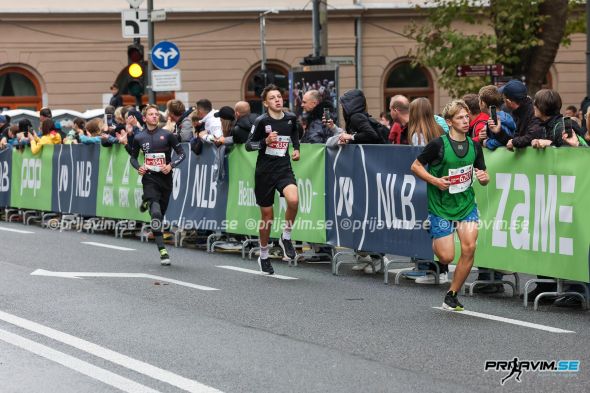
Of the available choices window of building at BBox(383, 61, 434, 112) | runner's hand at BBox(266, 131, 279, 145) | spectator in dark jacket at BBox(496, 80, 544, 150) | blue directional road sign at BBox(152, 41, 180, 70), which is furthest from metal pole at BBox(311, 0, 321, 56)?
spectator in dark jacket at BBox(496, 80, 544, 150)

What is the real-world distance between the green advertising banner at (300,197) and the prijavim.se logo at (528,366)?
6.22 m

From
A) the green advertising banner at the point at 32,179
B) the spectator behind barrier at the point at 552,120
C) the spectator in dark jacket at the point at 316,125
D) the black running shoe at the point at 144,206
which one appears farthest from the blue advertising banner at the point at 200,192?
the spectator behind barrier at the point at 552,120

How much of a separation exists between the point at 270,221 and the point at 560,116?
138 inches

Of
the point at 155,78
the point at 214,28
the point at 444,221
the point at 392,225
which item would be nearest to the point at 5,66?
the point at 214,28

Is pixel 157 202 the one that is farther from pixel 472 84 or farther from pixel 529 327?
pixel 472 84

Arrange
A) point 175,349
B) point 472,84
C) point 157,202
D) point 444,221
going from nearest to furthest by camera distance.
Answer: point 175,349 → point 444,221 → point 157,202 → point 472,84

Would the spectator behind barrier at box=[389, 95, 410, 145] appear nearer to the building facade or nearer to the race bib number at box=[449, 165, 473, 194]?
the race bib number at box=[449, 165, 473, 194]

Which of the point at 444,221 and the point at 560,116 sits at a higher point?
the point at 560,116

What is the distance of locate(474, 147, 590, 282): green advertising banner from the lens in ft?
34.2

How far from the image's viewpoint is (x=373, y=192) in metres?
13.1

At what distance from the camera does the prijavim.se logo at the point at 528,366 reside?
7.67 m

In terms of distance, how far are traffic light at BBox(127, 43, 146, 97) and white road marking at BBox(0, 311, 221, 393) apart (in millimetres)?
13233

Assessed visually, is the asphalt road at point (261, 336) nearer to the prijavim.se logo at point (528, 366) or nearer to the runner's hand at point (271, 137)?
the prijavim.se logo at point (528, 366)

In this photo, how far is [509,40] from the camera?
85.9ft
